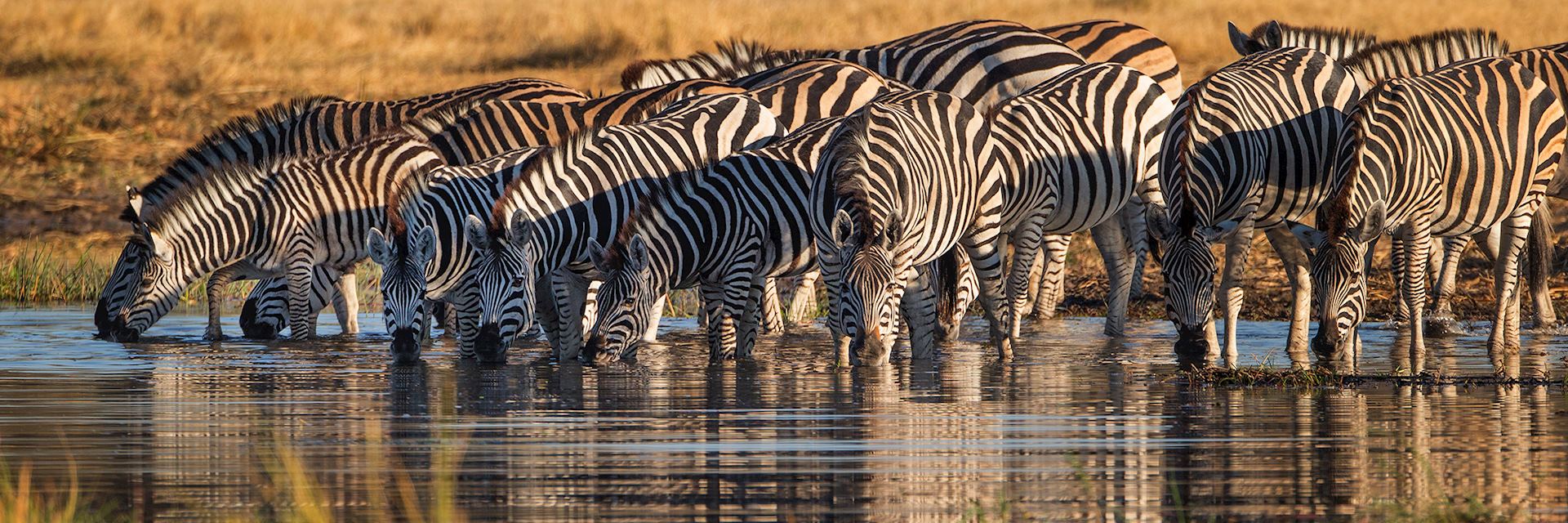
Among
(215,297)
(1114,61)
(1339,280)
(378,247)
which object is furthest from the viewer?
(1114,61)

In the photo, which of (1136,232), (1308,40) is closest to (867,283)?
(1136,232)

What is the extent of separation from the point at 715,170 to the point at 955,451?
4659 millimetres

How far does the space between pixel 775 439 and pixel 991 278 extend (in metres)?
4.64

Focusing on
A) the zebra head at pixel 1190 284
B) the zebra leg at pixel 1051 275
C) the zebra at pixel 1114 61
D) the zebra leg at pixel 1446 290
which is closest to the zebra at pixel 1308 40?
the zebra at pixel 1114 61

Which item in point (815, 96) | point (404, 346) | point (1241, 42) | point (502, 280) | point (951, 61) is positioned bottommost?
point (404, 346)

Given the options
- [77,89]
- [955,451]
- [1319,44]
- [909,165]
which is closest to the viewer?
[955,451]

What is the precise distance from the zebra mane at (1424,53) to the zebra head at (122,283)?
7.57 metres

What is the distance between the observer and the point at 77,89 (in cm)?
2342

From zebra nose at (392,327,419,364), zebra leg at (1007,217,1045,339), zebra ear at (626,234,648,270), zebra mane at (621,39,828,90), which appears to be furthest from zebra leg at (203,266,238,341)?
zebra leg at (1007,217,1045,339)

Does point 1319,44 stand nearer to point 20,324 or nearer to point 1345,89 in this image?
point 1345,89

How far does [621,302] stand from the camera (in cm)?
1068

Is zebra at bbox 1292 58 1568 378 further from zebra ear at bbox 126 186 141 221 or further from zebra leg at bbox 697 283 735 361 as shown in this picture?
zebra ear at bbox 126 186 141 221

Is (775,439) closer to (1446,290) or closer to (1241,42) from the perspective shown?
(1446,290)

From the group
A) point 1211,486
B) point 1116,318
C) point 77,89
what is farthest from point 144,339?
Answer: point 77,89
